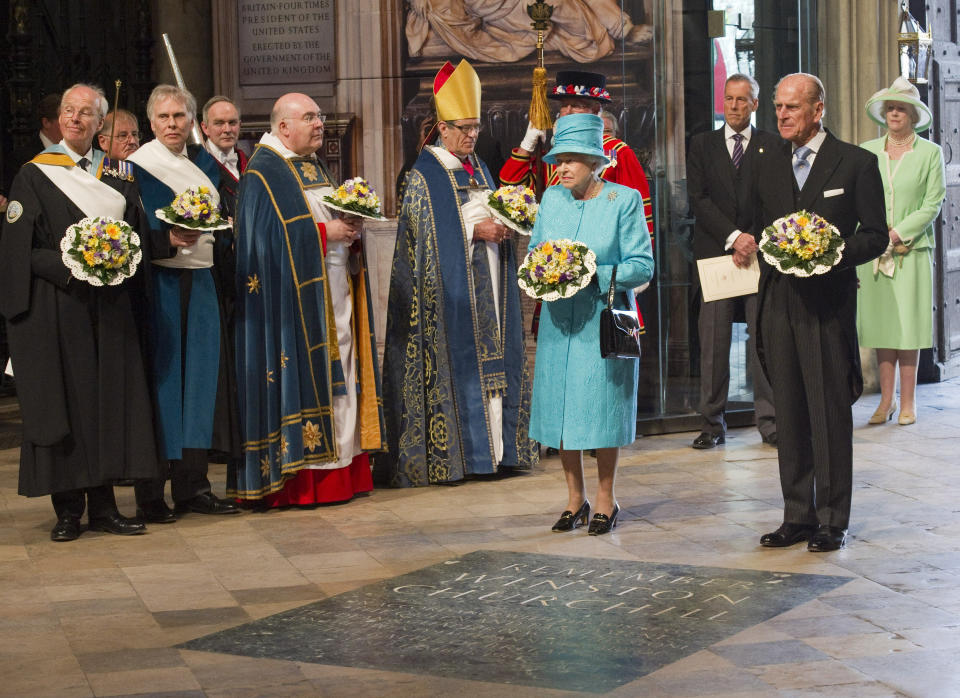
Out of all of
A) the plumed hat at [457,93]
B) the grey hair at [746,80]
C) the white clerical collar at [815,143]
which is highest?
the grey hair at [746,80]

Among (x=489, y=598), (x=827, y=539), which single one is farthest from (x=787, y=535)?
(x=489, y=598)

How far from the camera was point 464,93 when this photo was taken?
734cm

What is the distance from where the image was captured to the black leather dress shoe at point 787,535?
598 centimetres

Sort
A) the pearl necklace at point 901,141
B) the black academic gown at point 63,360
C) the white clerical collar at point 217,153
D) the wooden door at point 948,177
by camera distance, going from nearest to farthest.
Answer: the black academic gown at point 63,360, the white clerical collar at point 217,153, the pearl necklace at point 901,141, the wooden door at point 948,177

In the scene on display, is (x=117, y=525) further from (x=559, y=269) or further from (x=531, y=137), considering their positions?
(x=531, y=137)

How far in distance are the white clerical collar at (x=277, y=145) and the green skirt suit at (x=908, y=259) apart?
12.8 feet

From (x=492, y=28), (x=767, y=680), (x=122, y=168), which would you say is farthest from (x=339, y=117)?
(x=767, y=680)

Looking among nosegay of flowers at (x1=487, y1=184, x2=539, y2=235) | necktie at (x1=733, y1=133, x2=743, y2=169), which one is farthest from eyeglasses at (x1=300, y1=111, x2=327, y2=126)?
necktie at (x1=733, y1=133, x2=743, y2=169)

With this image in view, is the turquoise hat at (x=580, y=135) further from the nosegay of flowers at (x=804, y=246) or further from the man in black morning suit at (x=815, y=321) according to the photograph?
the nosegay of flowers at (x=804, y=246)

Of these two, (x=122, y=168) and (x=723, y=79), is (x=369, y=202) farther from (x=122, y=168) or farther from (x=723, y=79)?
(x=723, y=79)

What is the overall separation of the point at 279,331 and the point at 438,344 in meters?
0.94

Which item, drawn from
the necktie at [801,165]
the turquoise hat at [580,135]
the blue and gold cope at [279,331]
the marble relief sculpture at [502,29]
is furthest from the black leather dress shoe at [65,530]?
the marble relief sculpture at [502,29]

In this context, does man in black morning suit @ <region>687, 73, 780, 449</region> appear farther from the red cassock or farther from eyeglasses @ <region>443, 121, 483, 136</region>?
eyeglasses @ <region>443, 121, 483, 136</region>

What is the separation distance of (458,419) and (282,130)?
5.53 feet
